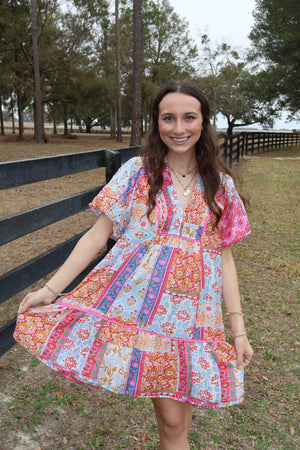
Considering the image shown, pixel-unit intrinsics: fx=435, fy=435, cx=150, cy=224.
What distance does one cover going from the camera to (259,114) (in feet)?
153

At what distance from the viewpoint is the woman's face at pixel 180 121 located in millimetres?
1775

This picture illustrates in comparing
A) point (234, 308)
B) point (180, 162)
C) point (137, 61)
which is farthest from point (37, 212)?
point (137, 61)

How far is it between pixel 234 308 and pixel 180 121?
81 cm

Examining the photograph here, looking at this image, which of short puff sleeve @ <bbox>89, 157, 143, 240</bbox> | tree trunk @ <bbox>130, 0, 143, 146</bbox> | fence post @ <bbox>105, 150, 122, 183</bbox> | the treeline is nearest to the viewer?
short puff sleeve @ <bbox>89, 157, 143, 240</bbox>

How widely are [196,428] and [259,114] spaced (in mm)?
47290


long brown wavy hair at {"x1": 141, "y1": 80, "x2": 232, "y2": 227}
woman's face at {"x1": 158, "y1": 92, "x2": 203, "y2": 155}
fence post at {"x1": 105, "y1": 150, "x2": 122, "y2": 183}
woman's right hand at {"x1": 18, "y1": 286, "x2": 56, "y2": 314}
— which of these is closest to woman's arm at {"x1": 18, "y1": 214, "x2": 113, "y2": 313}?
woman's right hand at {"x1": 18, "y1": 286, "x2": 56, "y2": 314}

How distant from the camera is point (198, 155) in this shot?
1.92 m

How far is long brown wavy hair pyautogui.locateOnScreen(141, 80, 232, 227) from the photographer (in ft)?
5.88

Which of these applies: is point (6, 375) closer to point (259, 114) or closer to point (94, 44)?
point (94, 44)

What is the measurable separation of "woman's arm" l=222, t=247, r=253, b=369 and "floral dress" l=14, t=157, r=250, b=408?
0.04 metres

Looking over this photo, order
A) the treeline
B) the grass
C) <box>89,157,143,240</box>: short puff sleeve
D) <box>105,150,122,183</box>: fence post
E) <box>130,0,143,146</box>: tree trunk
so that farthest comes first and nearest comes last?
the treeline, <box>130,0,143,146</box>: tree trunk, <box>105,150,122,183</box>: fence post, the grass, <box>89,157,143,240</box>: short puff sleeve

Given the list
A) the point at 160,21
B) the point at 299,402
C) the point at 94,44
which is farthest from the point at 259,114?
the point at 299,402

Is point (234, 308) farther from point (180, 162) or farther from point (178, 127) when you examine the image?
point (178, 127)

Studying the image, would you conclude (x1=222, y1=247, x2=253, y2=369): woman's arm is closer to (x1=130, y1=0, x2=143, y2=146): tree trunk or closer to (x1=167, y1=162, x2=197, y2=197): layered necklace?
(x1=167, y1=162, x2=197, y2=197): layered necklace
